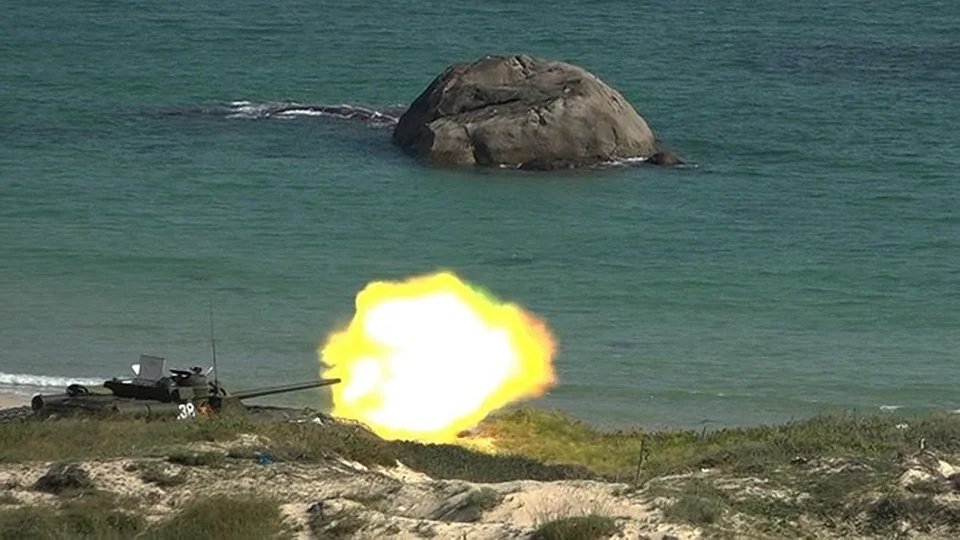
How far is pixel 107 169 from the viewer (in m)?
64.6

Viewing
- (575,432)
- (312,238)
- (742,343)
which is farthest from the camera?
(312,238)

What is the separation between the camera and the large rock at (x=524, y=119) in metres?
63.5

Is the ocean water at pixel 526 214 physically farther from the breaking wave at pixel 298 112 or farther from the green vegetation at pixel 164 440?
the green vegetation at pixel 164 440

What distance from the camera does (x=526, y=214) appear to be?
59875 mm

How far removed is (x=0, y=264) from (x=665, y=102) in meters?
28.6

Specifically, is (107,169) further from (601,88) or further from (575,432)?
(575,432)

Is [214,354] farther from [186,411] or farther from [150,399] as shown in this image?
[186,411]

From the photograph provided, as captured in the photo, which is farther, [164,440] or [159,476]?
[164,440]

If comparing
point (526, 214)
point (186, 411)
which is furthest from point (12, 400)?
point (526, 214)

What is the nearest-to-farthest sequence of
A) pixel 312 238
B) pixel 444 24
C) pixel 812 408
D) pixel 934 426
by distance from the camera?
pixel 934 426 < pixel 812 408 < pixel 312 238 < pixel 444 24

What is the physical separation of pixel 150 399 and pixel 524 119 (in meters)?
30.4

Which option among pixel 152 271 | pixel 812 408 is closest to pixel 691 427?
pixel 812 408

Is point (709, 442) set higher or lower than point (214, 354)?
lower

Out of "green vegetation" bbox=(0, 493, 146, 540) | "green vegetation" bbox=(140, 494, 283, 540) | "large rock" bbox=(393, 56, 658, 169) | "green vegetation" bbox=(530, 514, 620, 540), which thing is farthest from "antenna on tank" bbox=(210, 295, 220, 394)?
"large rock" bbox=(393, 56, 658, 169)
